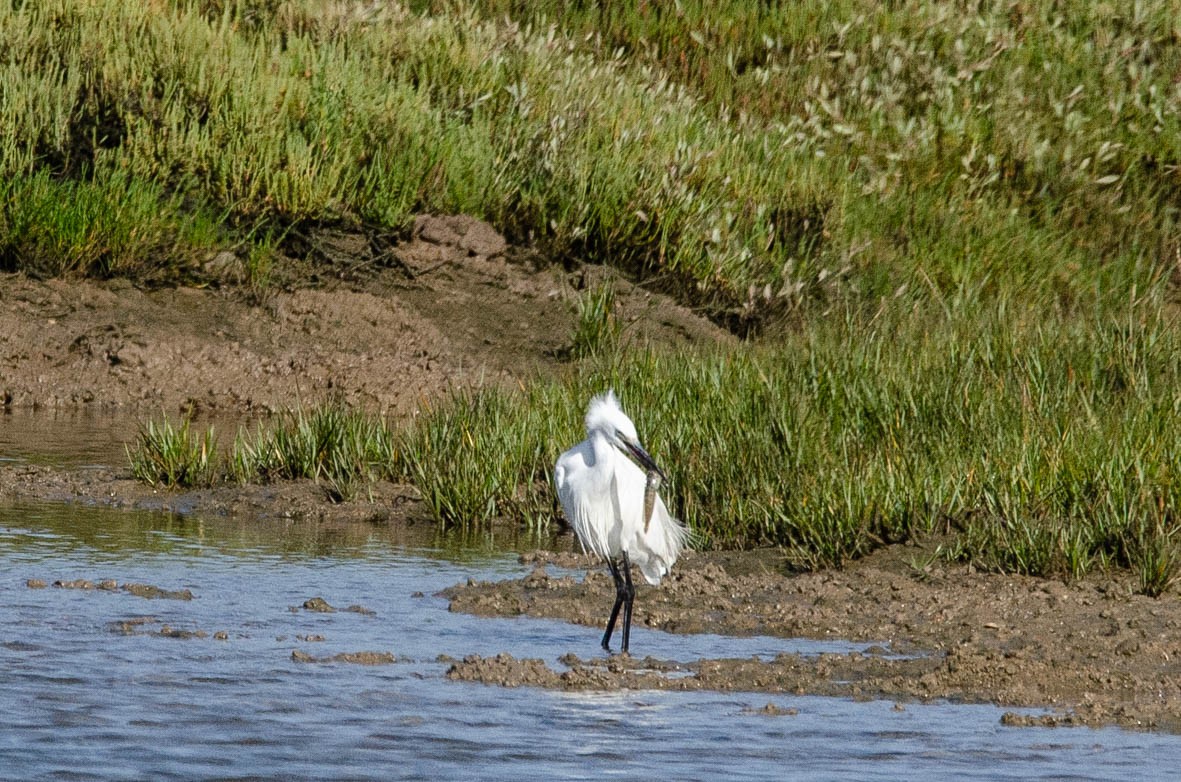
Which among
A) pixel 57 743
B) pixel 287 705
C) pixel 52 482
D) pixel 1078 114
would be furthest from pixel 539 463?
pixel 1078 114

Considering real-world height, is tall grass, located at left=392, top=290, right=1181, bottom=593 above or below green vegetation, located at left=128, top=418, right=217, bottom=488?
above

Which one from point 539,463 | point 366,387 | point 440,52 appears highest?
point 440,52

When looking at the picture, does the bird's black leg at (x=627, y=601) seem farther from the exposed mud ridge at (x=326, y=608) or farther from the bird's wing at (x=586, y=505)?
the exposed mud ridge at (x=326, y=608)

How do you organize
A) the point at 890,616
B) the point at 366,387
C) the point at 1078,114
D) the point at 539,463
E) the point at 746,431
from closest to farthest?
1. the point at 890,616
2. the point at 746,431
3. the point at 539,463
4. the point at 366,387
5. the point at 1078,114

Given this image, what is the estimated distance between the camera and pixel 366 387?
13.4 metres

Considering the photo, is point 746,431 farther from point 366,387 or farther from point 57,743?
point 366,387

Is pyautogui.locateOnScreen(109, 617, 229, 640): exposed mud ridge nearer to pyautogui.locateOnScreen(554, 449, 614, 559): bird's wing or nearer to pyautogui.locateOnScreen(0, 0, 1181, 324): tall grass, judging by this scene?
pyautogui.locateOnScreen(554, 449, 614, 559): bird's wing

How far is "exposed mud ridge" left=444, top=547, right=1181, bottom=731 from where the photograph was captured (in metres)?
5.80

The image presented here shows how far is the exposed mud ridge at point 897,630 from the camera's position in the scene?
5.80 metres

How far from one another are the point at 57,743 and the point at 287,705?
0.74 metres

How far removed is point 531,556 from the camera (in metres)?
8.19

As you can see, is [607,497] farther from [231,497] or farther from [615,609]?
[231,497]

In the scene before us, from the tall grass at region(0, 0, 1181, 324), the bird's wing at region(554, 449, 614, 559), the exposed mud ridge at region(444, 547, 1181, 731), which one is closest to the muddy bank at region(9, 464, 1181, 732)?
the exposed mud ridge at region(444, 547, 1181, 731)

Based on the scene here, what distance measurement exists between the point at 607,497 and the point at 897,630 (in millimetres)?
1212
